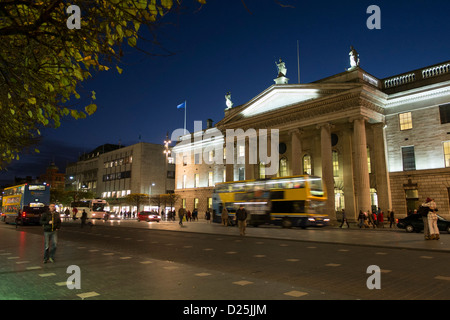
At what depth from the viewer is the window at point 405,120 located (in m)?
33.6

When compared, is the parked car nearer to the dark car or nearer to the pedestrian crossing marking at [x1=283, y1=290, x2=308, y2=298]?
the dark car

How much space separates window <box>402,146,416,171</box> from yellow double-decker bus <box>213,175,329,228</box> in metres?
10.8

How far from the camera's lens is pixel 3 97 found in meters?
8.02

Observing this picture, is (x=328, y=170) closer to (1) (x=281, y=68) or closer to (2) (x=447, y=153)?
(2) (x=447, y=153)

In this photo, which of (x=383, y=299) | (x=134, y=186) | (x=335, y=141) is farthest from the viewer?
(x=134, y=186)

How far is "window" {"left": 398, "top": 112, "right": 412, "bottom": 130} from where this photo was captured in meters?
33.6

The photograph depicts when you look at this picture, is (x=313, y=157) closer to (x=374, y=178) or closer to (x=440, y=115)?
(x=374, y=178)

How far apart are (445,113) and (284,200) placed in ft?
58.5

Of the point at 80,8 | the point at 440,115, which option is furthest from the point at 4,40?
the point at 440,115

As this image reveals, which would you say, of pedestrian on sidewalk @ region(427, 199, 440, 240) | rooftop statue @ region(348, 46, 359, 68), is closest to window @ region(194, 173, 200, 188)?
rooftop statue @ region(348, 46, 359, 68)

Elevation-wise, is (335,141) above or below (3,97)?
above

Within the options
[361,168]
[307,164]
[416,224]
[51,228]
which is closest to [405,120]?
[361,168]

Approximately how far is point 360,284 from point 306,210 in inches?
822
